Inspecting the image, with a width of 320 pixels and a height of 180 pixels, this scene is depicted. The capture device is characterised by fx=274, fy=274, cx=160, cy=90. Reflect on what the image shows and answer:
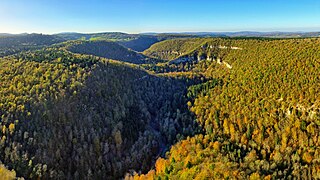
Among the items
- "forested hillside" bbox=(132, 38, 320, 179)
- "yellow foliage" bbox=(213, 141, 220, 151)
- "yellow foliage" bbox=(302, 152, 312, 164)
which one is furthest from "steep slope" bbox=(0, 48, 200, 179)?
"yellow foliage" bbox=(302, 152, 312, 164)

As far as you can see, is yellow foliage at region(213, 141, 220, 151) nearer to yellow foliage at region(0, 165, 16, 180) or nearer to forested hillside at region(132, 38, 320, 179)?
forested hillside at region(132, 38, 320, 179)

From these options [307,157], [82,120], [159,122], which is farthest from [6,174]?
[307,157]

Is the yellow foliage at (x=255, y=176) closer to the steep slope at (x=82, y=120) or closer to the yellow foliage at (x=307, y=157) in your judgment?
the yellow foliage at (x=307, y=157)

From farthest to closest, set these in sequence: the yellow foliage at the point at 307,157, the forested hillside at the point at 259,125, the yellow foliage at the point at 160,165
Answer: the yellow foliage at the point at 160,165 → the forested hillside at the point at 259,125 → the yellow foliage at the point at 307,157

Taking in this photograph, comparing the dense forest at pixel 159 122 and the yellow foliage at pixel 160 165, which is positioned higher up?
the dense forest at pixel 159 122

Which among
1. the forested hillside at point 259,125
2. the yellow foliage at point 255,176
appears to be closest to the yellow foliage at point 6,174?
the forested hillside at point 259,125

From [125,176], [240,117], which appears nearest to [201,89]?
[240,117]

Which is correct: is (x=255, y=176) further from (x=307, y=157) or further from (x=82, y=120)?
(x=82, y=120)
